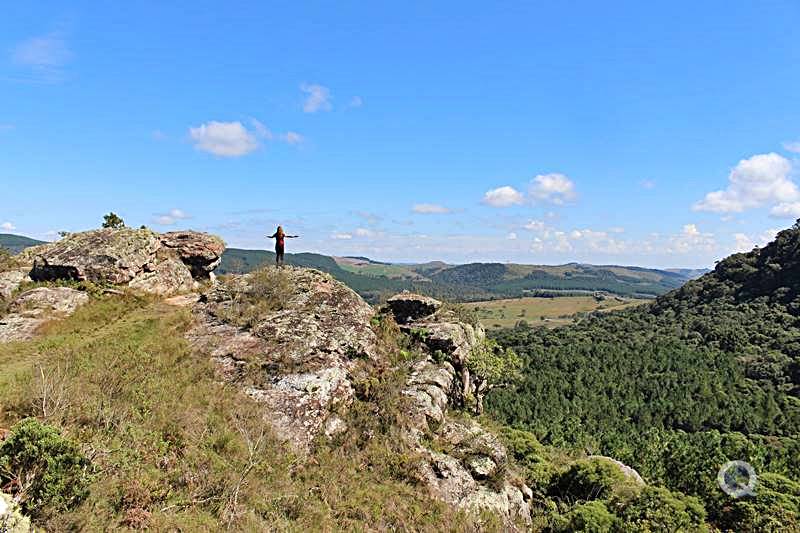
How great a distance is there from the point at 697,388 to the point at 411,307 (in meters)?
81.7

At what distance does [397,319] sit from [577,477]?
13338mm

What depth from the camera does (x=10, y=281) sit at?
20.6m

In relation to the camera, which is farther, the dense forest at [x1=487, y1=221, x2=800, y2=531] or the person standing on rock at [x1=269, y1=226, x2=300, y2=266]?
the dense forest at [x1=487, y1=221, x2=800, y2=531]

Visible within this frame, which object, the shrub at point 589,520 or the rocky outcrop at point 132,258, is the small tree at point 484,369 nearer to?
the shrub at point 589,520

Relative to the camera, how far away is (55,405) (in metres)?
10.3

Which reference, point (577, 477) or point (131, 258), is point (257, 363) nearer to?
point (131, 258)

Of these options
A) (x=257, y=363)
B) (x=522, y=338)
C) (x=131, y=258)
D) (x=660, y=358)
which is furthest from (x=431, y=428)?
(x=522, y=338)

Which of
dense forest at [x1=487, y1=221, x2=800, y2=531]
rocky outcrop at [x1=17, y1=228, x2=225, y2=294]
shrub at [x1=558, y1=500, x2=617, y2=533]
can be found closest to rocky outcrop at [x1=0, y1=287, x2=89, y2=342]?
rocky outcrop at [x1=17, y1=228, x2=225, y2=294]

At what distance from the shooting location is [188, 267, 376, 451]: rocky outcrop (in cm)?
1466

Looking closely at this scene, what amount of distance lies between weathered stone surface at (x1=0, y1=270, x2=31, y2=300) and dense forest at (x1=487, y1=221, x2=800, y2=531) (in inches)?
1516

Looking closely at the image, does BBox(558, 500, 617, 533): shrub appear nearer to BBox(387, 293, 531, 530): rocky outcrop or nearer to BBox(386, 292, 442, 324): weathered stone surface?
BBox(387, 293, 531, 530): rocky outcrop

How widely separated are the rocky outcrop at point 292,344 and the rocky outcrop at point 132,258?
4.84m

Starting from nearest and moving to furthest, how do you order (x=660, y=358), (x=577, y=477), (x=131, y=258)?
(x=131, y=258)
(x=577, y=477)
(x=660, y=358)

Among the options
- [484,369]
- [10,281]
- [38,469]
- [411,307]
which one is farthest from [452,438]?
[10,281]
